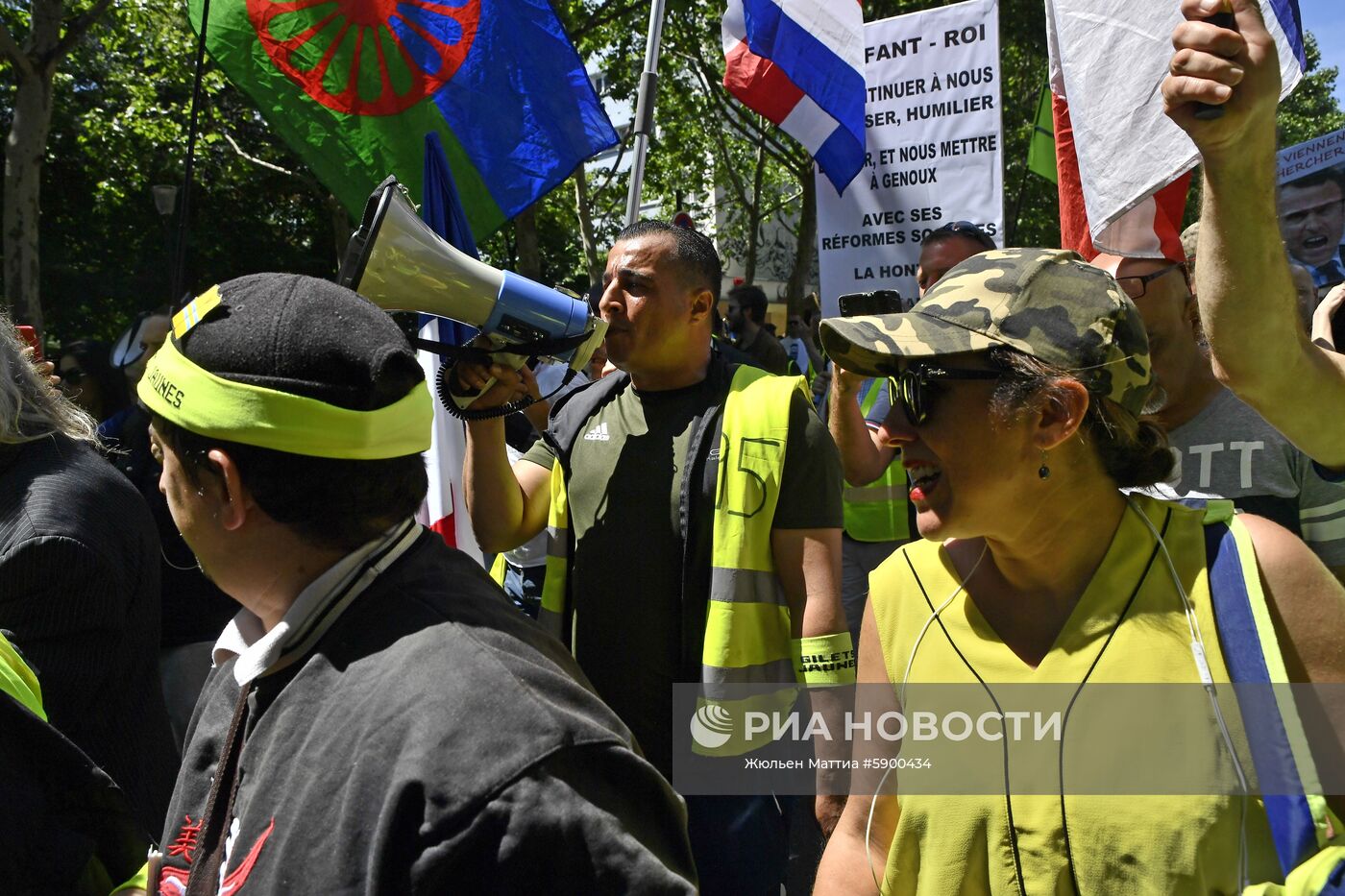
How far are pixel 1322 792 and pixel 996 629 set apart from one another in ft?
1.66

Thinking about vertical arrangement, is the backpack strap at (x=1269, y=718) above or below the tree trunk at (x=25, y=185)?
below

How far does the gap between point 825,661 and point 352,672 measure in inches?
70.1

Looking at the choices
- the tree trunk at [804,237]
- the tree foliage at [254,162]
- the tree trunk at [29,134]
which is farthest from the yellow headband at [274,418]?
the tree trunk at [804,237]

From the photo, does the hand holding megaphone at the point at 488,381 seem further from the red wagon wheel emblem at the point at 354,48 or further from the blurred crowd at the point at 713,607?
the red wagon wheel emblem at the point at 354,48

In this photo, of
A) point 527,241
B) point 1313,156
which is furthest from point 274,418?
point 527,241

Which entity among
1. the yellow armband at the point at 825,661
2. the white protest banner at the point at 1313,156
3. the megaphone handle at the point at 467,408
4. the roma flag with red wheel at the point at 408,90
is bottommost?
the yellow armband at the point at 825,661

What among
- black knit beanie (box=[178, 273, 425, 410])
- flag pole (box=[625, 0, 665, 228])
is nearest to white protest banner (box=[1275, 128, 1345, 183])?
flag pole (box=[625, 0, 665, 228])

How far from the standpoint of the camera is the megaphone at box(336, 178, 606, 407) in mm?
2654

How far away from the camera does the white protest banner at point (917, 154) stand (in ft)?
18.7

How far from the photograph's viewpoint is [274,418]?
4.59 ft

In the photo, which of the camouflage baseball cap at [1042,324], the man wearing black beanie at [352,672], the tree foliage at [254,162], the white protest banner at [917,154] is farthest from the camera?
the tree foliage at [254,162]

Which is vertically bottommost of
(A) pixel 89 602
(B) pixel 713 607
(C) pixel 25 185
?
(B) pixel 713 607

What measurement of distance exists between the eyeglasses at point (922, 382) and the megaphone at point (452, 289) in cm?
112

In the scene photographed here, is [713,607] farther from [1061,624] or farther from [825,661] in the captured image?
[1061,624]
